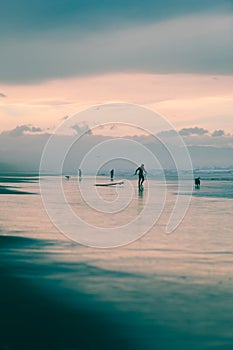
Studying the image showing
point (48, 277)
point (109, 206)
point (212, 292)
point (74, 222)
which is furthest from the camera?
point (109, 206)

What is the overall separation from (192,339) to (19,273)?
5246 mm

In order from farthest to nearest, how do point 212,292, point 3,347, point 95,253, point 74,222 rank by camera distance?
1. point 74,222
2. point 95,253
3. point 212,292
4. point 3,347

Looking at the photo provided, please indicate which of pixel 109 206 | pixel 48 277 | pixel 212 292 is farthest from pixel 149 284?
pixel 109 206

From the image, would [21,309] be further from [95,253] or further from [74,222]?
[74,222]

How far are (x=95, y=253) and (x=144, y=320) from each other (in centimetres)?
615

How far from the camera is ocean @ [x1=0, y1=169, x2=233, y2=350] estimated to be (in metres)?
7.65

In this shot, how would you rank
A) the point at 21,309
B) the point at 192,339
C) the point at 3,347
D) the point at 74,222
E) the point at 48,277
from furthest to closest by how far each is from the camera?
the point at 74,222 < the point at 48,277 < the point at 21,309 < the point at 192,339 < the point at 3,347

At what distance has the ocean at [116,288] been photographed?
765 cm

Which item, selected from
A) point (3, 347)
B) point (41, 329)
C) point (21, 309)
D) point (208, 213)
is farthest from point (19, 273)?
point (208, 213)

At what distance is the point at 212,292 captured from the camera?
32.9 ft

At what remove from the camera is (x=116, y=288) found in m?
10.2

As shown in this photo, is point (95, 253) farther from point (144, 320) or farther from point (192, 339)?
point (192, 339)

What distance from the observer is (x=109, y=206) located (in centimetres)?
3044

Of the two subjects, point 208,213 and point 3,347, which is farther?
point 208,213
